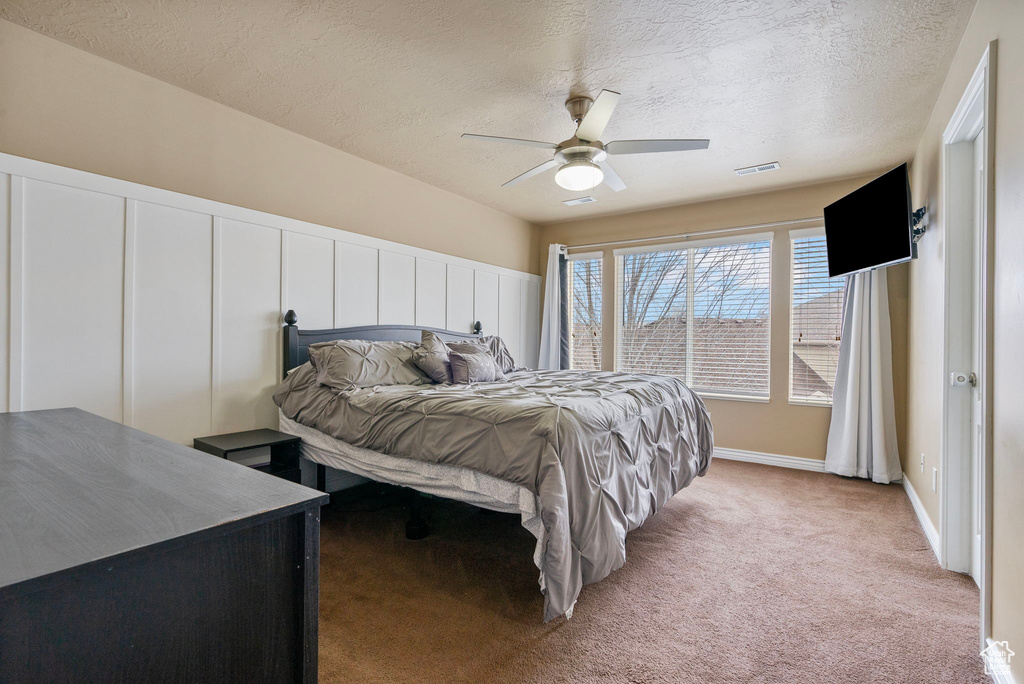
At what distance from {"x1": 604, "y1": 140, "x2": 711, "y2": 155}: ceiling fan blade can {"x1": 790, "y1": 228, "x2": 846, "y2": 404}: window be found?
2385mm

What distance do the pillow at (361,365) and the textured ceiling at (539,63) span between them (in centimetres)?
147

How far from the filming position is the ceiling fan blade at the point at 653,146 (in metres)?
2.68

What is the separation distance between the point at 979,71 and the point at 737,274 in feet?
9.78

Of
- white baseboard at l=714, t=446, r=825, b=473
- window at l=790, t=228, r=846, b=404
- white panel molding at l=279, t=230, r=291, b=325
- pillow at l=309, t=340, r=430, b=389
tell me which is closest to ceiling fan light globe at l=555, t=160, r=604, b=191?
pillow at l=309, t=340, r=430, b=389

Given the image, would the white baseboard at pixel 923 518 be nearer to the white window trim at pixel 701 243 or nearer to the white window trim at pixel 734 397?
the white window trim at pixel 734 397

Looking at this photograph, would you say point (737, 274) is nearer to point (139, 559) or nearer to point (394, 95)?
point (394, 95)

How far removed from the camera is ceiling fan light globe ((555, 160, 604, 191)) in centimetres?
288

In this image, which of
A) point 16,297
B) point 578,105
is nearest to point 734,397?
point 578,105

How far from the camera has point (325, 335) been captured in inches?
137

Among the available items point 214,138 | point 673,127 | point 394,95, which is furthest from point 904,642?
point 214,138

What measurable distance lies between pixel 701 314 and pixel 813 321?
3.21 feet

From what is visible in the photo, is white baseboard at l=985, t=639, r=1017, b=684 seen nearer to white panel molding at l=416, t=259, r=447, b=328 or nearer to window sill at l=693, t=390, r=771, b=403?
window sill at l=693, t=390, r=771, b=403

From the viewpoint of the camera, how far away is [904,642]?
1890 millimetres

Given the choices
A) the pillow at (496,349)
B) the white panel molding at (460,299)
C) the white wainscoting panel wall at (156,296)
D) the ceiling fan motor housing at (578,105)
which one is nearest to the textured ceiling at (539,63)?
the ceiling fan motor housing at (578,105)
